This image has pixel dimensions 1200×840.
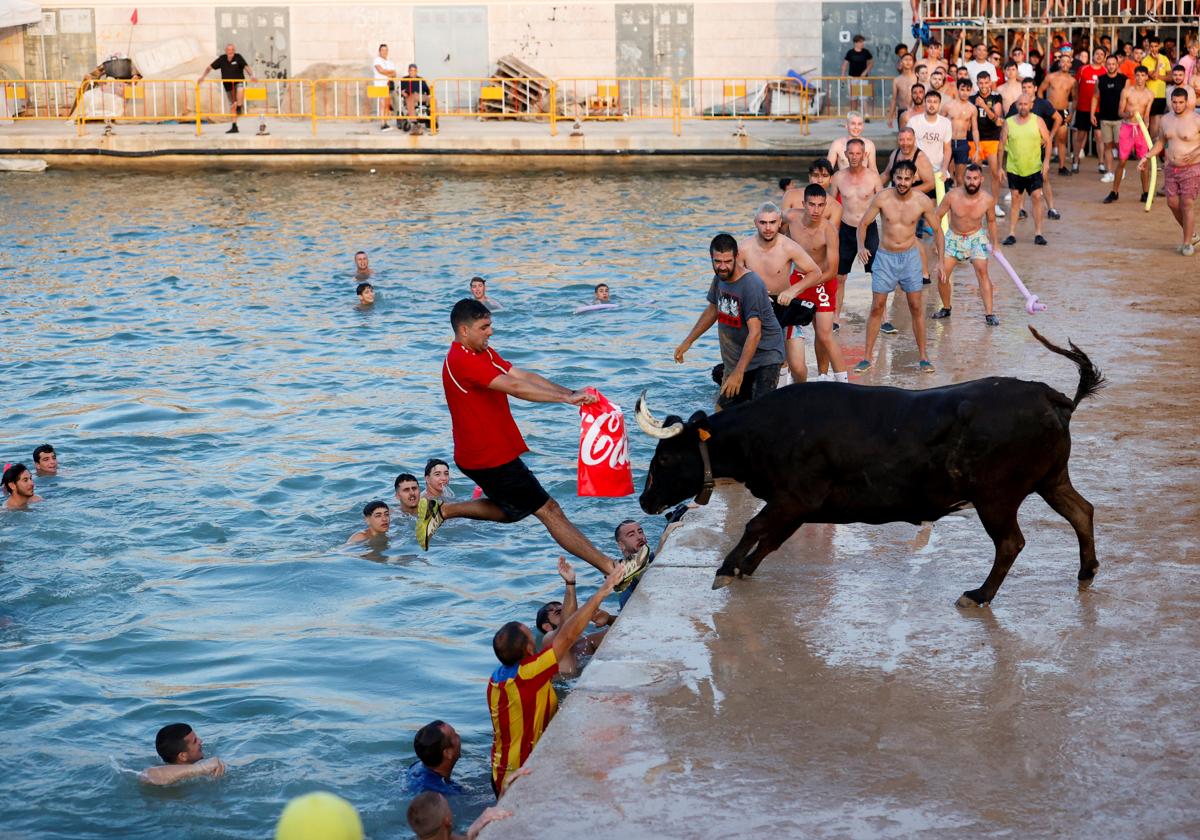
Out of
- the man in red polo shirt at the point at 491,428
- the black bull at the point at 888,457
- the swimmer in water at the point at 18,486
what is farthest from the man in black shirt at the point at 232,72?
the black bull at the point at 888,457

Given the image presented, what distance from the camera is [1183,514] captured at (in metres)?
9.31

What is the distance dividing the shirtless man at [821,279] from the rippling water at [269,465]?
8.04 feet

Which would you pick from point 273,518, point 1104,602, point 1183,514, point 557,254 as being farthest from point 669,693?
point 557,254

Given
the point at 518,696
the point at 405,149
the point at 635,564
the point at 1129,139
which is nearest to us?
the point at 518,696

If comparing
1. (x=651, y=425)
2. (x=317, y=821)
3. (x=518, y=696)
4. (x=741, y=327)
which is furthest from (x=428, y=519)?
(x=317, y=821)

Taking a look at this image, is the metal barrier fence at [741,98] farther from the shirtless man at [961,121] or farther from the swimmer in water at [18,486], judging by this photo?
the swimmer in water at [18,486]

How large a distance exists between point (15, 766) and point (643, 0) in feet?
109

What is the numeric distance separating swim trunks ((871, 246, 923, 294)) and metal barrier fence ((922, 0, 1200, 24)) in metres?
18.1

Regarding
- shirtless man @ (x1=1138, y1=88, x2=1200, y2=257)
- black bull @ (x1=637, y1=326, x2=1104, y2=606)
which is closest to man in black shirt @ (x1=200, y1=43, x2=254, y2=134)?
shirtless man @ (x1=1138, y1=88, x2=1200, y2=257)

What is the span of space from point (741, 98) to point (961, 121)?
54.3ft

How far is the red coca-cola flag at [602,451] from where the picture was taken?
29.5ft

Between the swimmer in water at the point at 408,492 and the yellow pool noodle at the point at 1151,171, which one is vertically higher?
the yellow pool noodle at the point at 1151,171

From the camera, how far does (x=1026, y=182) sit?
20.3 meters

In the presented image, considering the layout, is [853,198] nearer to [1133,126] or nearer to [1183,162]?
[1183,162]
